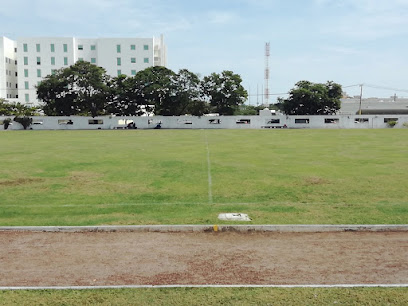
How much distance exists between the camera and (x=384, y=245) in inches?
335

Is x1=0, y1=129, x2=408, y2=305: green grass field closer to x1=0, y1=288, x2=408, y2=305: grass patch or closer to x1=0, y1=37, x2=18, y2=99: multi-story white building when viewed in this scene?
x1=0, y1=288, x2=408, y2=305: grass patch

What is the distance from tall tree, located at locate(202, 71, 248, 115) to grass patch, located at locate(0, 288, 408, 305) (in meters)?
68.4

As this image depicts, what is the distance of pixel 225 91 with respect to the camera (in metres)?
73.8

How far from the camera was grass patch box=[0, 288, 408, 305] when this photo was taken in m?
5.79

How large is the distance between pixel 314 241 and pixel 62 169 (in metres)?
13.7

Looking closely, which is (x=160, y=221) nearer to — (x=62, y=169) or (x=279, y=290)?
(x=279, y=290)

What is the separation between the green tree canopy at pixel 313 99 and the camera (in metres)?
74.9

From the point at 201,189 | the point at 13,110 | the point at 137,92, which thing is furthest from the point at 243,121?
the point at 201,189

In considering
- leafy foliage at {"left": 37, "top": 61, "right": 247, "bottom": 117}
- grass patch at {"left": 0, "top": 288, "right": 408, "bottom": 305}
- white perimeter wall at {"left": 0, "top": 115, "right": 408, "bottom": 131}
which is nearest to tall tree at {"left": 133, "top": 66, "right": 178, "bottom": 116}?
leafy foliage at {"left": 37, "top": 61, "right": 247, "bottom": 117}

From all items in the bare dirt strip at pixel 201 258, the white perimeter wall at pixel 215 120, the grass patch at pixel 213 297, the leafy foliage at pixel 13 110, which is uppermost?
the leafy foliage at pixel 13 110

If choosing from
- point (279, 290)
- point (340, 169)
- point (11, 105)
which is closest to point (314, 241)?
point (279, 290)

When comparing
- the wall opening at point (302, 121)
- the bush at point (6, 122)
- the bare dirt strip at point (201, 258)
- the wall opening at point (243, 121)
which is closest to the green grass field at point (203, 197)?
the bare dirt strip at point (201, 258)

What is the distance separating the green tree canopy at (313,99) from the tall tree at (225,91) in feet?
30.5

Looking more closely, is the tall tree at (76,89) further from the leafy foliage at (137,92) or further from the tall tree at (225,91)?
the tall tree at (225,91)
